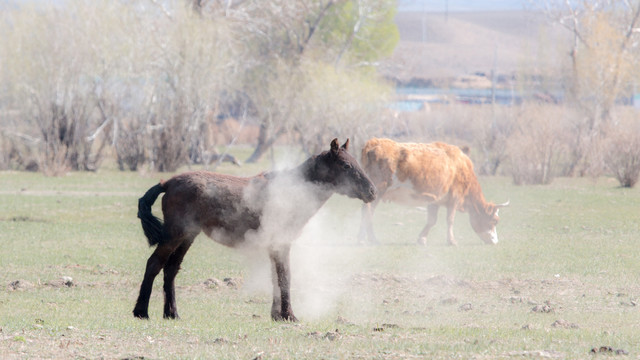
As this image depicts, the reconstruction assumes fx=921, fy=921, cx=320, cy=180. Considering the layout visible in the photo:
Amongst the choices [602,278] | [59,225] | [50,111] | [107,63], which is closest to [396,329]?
[602,278]

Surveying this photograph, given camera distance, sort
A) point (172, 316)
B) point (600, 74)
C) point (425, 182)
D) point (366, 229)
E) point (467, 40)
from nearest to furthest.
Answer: point (172, 316) → point (425, 182) → point (366, 229) → point (600, 74) → point (467, 40)

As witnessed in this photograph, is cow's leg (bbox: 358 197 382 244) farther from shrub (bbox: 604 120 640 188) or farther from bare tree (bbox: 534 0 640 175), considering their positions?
bare tree (bbox: 534 0 640 175)

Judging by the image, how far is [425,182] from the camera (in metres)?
17.5

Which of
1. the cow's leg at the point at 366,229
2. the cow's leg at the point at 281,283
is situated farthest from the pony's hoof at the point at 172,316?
the cow's leg at the point at 366,229

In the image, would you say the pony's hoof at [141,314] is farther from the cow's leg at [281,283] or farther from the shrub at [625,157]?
the shrub at [625,157]

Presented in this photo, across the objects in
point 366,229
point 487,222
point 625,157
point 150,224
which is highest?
point 150,224

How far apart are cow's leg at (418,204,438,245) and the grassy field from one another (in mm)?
352

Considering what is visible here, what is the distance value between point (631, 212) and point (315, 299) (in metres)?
14.3

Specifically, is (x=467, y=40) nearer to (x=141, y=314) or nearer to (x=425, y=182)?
(x=425, y=182)

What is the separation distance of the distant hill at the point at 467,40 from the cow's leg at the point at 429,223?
9641 centimetres

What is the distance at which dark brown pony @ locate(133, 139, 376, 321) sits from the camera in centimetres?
917

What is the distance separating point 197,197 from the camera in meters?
9.16

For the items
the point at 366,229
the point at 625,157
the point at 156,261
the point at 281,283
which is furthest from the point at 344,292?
the point at 625,157

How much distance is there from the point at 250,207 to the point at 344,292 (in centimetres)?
322
